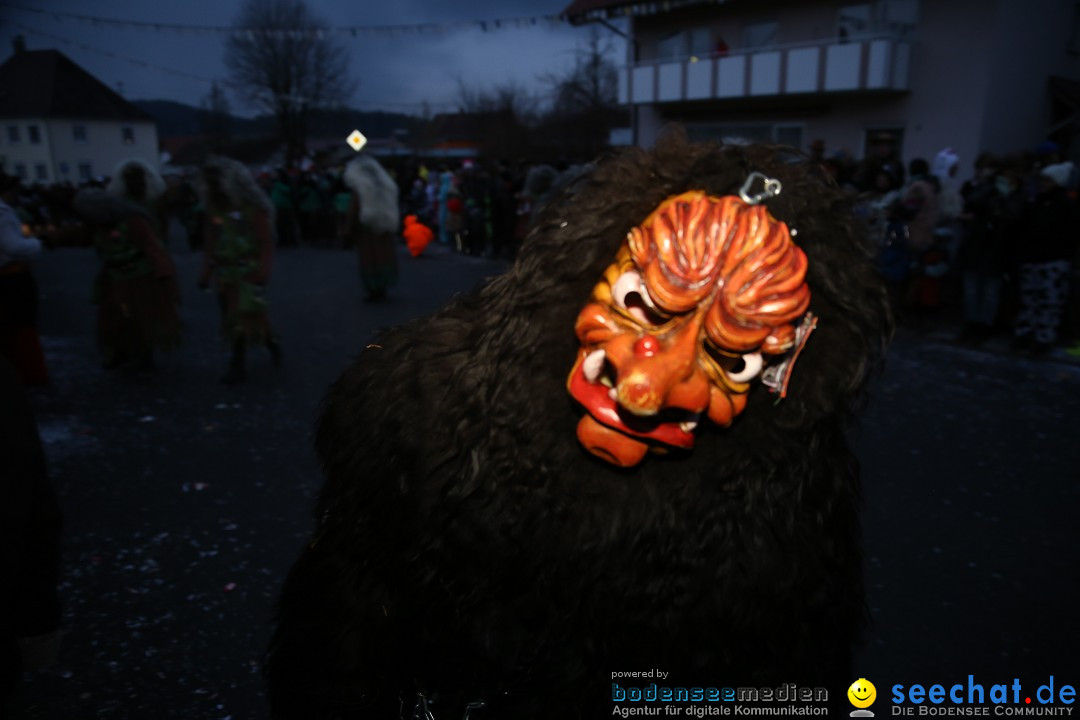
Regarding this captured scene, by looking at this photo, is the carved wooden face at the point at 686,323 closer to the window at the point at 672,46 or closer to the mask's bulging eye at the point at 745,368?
the mask's bulging eye at the point at 745,368

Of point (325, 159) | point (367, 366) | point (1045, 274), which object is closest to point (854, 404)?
point (367, 366)

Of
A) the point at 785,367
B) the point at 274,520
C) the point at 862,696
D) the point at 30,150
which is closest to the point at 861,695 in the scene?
the point at 862,696

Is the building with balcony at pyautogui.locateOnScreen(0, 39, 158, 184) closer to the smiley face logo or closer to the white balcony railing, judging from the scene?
the white balcony railing

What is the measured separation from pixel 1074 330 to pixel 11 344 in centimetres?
1011

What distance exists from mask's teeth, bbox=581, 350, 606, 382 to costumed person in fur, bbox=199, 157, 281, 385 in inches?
226

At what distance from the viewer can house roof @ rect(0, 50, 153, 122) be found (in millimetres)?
27219

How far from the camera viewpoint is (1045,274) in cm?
717

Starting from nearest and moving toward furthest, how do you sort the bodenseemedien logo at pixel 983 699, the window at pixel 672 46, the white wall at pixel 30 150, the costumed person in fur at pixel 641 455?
the costumed person in fur at pixel 641 455 → the bodenseemedien logo at pixel 983 699 → the window at pixel 672 46 → the white wall at pixel 30 150

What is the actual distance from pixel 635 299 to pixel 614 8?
20917mm

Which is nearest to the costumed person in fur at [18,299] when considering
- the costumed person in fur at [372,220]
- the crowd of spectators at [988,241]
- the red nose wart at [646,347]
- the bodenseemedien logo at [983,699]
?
the crowd of spectators at [988,241]

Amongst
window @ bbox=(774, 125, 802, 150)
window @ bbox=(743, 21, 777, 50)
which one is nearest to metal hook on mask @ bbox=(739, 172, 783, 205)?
window @ bbox=(774, 125, 802, 150)

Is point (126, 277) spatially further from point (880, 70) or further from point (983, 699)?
point (880, 70)

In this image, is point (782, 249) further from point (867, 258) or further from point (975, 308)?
point (975, 308)

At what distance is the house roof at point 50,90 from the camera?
2722 cm
